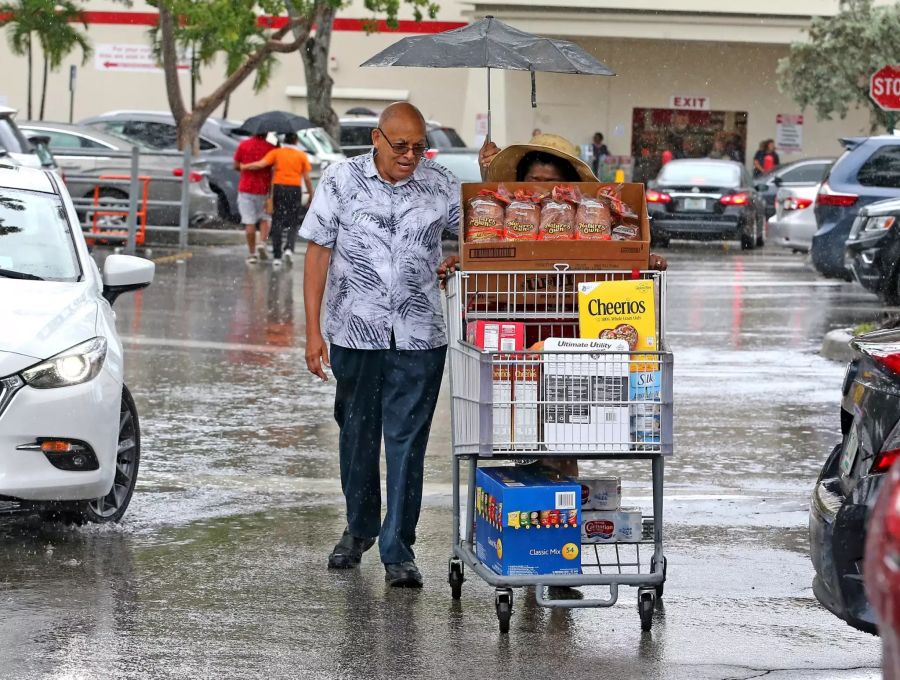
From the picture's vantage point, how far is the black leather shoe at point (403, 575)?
671 centimetres

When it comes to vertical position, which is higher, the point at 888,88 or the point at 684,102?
the point at 684,102

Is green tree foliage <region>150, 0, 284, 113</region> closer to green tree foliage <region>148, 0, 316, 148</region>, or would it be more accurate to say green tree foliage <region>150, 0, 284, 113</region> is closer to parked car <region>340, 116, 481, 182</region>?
green tree foliage <region>148, 0, 316, 148</region>


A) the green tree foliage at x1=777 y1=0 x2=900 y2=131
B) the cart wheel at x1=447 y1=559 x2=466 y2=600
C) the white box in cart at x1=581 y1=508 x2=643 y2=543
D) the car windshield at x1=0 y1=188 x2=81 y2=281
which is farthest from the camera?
the green tree foliage at x1=777 y1=0 x2=900 y2=131

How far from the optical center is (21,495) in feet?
22.8

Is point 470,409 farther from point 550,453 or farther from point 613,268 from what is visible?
point 613,268

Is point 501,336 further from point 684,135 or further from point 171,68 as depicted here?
point 684,135

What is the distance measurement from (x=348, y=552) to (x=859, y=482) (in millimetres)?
2623

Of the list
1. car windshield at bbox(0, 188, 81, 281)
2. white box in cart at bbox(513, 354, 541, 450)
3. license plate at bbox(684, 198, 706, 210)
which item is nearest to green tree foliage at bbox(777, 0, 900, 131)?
license plate at bbox(684, 198, 706, 210)

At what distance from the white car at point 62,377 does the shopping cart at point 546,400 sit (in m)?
1.78

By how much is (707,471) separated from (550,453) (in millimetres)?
3606

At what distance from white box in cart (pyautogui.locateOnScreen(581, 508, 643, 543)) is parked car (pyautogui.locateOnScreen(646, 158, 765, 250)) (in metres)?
20.8

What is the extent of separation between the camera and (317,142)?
91.5 ft

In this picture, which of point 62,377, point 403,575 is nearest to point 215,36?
point 62,377

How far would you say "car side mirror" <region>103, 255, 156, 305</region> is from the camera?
8.10 meters
